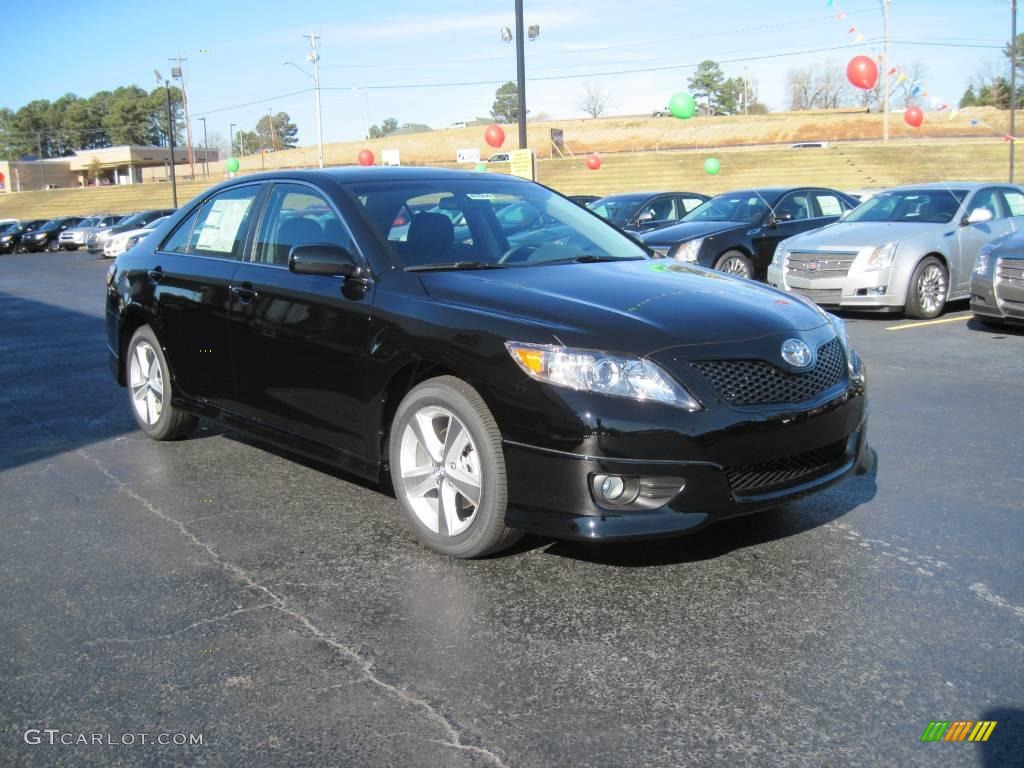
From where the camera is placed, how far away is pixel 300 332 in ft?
15.7

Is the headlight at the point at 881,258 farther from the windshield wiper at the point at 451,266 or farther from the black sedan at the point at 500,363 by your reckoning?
the windshield wiper at the point at 451,266

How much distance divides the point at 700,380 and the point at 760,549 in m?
0.95

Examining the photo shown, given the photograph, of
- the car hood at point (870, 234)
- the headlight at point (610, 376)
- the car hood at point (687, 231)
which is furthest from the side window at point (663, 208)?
the headlight at point (610, 376)

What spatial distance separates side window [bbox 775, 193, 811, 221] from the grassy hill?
33.6 m

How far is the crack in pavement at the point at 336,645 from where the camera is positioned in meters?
2.75

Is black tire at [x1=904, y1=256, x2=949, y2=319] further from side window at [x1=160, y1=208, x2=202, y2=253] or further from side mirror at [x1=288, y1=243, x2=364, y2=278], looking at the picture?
side mirror at [x1=288, y1=243, x2=364, y2=278]

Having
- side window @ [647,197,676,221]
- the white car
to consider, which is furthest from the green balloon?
the white car

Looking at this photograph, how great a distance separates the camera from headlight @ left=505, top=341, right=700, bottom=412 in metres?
3.63

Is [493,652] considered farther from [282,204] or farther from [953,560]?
[282,204]

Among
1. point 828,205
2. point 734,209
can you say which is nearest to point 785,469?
point 734,209

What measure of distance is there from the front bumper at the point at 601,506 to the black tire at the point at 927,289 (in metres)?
8.87

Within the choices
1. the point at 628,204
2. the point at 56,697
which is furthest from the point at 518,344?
the point at 628,204

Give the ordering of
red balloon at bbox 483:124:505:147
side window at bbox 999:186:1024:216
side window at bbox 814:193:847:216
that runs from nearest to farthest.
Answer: side window at bbox 999:186:1024:216, side window at bbox 814:193:847:216, red balloon at bbox 483:124:505:147

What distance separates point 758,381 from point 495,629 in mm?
1359
